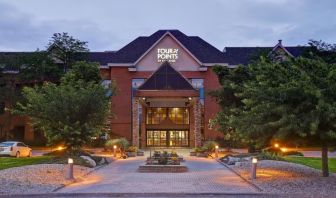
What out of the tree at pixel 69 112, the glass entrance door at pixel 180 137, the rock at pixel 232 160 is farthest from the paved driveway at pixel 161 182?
the glass entrance door at pixel 180 137

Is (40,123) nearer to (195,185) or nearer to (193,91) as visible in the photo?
(195,185)

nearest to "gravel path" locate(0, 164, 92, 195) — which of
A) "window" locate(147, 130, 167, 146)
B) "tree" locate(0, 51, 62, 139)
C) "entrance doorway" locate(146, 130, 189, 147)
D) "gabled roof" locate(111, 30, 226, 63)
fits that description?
"tree" locate(0, 51, 62, 139)

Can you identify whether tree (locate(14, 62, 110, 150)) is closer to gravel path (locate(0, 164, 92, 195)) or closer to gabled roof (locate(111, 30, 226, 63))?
gravel path (locate(0, 164, 92, 195))

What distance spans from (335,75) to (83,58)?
38.0 metres

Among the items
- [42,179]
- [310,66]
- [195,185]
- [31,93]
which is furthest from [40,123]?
[310,66]

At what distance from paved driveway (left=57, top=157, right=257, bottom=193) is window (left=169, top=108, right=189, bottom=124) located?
95.5 ft

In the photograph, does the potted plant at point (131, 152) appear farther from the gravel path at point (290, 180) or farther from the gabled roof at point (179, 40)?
the gabled roof at point (179, 40)

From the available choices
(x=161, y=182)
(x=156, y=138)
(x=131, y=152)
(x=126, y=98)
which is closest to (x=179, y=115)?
(x=156, y=138)

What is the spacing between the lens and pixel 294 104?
Result: 1833cm

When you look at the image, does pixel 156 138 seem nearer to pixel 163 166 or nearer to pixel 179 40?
pixel 179 40

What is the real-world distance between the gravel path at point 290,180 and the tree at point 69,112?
9.27 m

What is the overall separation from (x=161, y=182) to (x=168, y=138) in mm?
34704

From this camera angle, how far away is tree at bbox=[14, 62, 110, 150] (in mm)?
28781

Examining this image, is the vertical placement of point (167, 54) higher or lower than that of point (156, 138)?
higher
